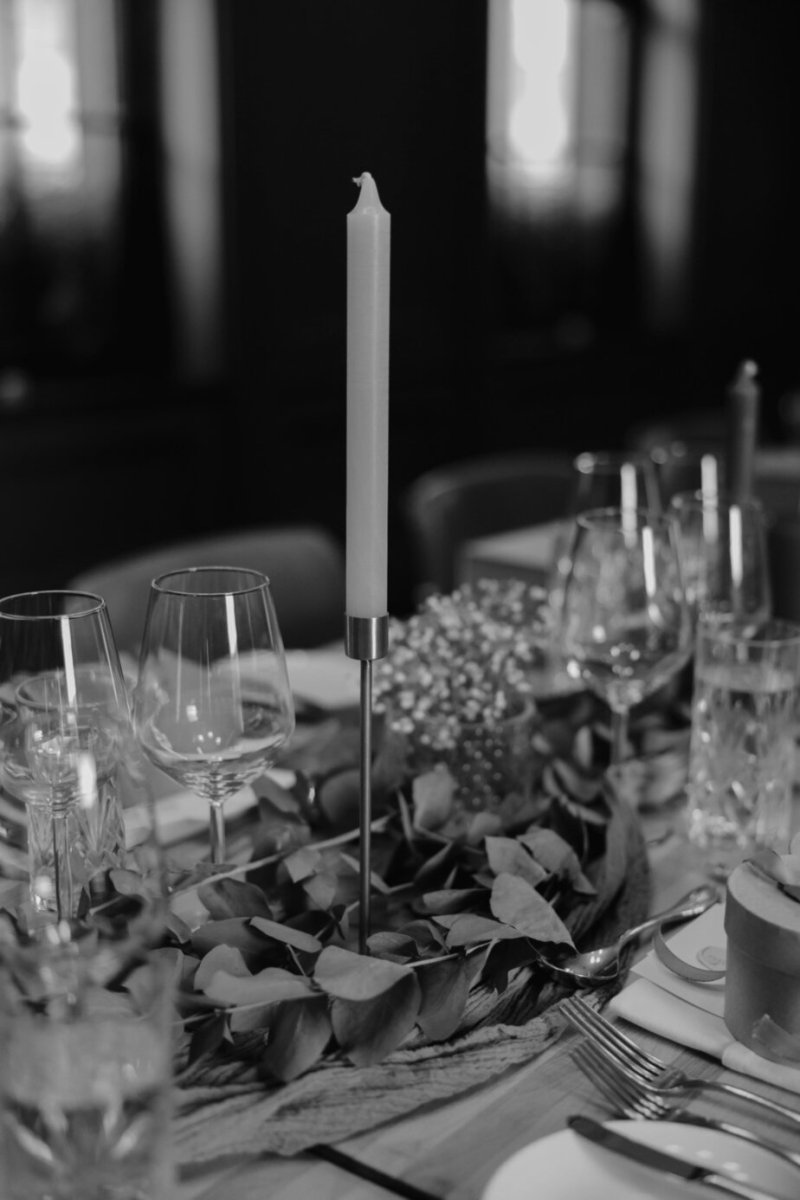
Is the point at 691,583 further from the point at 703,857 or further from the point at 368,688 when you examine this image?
the point at 368,688

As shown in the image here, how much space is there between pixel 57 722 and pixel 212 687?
9 cm

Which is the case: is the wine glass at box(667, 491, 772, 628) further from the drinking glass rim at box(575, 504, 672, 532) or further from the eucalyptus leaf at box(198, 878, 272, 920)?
the eucalyptus leaf at box(198, 878, 272, 920)

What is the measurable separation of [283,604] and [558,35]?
373cm

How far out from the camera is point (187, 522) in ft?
12.3

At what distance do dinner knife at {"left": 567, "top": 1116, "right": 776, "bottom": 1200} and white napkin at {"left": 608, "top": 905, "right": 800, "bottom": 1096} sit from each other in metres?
0.11

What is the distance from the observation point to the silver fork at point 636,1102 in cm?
56

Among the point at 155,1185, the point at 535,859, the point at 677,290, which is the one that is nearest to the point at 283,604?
the point at 535,859

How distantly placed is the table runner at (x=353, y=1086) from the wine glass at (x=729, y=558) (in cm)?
52

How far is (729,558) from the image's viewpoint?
3.76 feet

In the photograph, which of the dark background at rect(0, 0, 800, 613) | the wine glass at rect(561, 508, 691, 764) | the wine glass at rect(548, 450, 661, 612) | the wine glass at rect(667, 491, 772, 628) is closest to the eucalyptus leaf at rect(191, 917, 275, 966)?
the wine glass at rect(561, 508, 691, 764)

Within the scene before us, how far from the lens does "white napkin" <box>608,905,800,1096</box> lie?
67 cm

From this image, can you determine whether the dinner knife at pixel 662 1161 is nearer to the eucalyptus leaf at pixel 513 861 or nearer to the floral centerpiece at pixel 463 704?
the eucalyptus leaf at pixel 513 861

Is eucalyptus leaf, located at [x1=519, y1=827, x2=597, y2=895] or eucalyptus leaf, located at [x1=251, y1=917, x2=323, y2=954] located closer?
eucalyptus leaf, located at [x1=251, y1=917, x2=323, y2=954]

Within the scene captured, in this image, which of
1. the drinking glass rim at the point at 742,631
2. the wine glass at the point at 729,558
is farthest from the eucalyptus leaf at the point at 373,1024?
the wine glass at the point at 729,558
